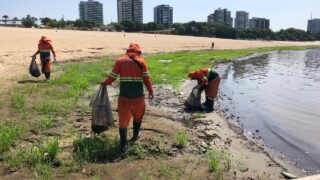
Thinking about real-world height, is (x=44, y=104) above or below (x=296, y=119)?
above

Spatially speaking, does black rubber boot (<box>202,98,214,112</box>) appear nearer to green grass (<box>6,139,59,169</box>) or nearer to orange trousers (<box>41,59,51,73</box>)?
green grass (<box>6,139,59,169</box>)

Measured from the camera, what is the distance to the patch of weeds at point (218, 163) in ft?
20.6

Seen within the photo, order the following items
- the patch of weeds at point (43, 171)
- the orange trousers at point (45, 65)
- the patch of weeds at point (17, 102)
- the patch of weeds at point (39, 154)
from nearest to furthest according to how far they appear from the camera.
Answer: the patch of weeds at point (43, 171) → the patch of weeds at point (39, 154) → the patch of weeds at point (17, 102) → the orange trousers at point (45, 65)

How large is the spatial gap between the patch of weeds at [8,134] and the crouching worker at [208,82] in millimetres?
5122

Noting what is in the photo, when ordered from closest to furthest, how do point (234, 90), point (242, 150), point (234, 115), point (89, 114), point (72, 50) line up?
point (242, 150) < point (89, 114) < point (234, 115) < point (234, 90) < point (72, 50)

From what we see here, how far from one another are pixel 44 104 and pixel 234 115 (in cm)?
532

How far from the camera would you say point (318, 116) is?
493 inches

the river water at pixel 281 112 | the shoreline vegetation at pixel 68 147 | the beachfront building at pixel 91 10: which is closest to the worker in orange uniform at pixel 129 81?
the shoreline vegetation at pixel 68 147

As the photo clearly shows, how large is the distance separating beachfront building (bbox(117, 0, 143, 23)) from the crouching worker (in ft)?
456

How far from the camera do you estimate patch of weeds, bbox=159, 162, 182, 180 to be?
602cm

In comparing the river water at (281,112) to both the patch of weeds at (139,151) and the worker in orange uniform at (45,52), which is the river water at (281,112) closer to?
the patch of weeds at (139,151)

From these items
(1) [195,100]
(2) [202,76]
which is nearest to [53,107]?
(1) [195,100]

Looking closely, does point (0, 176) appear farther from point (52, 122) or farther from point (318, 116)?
point (318, 116)

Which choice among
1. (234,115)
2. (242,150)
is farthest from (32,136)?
(234,115)
